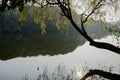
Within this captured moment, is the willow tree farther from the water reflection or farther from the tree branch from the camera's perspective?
the water reflection

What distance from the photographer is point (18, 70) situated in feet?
91.7

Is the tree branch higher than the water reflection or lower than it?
higher

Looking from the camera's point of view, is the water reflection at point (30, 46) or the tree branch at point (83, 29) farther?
the water reflection at point (30, 46)

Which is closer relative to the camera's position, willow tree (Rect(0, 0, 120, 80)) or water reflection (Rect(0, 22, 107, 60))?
willow tree (Rect(0, 0, 120, 80))

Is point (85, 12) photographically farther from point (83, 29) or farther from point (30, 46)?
point (30, 46)

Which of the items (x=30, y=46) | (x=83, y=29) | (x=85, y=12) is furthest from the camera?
(x=30, y=46)

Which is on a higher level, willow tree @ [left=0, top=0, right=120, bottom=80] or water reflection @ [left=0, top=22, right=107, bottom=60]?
willow tree @ [left=0, top=0, right=120, bottom=80]

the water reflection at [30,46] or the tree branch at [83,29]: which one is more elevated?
the tree branch at [83,29]

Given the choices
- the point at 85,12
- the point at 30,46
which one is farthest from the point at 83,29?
the point at 30,46

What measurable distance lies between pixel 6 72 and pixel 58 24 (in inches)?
599

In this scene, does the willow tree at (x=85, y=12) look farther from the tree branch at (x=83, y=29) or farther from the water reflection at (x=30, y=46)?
the water reflection at (x=30, y=46)

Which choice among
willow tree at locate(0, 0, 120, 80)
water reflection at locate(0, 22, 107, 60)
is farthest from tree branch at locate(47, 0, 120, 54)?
water reflection at locate(0, 22, 107, 60)

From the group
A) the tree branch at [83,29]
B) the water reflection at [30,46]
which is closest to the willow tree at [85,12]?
the tree branch at [83,29]

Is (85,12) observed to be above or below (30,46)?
above
